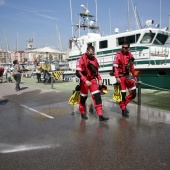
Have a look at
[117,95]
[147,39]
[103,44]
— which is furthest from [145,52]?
[117,95]

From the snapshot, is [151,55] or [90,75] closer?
[90,75]

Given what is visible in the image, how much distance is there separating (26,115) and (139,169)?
4125mm

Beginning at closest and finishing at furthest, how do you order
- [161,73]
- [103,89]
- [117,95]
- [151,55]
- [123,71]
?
[103,89] → [123,71] → [117,95] → [161,73] → [151,55]

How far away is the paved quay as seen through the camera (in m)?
3.07

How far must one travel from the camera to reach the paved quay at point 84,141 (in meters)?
3.07

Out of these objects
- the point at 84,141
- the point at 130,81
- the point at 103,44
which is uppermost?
the point at 103,44

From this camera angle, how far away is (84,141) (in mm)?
3951

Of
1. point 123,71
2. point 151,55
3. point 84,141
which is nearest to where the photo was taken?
point 84,141

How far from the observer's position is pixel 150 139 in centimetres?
394

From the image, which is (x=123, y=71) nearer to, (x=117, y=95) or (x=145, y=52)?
(x=117, y=95)

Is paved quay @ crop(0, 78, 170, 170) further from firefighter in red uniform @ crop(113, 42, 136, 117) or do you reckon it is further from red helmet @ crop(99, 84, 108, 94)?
red helmet @ crop(99, 84, 108, 94)

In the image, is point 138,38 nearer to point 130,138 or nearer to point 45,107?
point 45,107

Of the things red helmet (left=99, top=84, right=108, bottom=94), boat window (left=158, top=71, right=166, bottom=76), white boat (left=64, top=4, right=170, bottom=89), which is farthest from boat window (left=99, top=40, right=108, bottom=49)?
red helmet (left=99, top=84, right=108, bottom=94)

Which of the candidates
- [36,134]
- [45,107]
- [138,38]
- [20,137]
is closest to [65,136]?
[36,134]
